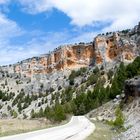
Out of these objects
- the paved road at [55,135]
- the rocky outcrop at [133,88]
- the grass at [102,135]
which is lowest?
the grass at [102,135]

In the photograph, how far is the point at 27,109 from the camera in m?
190

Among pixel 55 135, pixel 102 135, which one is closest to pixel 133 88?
pixel 102 135

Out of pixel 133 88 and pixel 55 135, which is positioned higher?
pixel 133 88

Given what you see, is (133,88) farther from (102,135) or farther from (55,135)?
(55,135)

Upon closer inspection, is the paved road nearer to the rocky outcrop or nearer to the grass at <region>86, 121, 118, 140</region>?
the grass at <region>86, 121, 118, 140</region>

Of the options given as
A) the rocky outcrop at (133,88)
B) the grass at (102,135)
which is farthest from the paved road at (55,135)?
the rocky outcrop at (133,88)

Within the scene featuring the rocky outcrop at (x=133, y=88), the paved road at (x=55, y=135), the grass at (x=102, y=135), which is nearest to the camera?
the paved road at (x=55, y=135)

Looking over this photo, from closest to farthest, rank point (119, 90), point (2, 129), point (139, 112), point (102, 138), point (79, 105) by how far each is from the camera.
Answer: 1. point (102, 138)
2. point (2, 129)
3. point (139, 112)
4. point (119, 90)
5. point (79, 105)

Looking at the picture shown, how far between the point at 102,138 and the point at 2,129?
1065cm

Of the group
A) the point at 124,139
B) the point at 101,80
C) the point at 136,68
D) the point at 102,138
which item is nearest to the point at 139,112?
the point at 102,138

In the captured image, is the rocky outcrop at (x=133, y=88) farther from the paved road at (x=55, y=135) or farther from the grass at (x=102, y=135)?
the paved road at (x=55, y=135)

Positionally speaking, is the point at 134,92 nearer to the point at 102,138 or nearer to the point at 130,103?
the point at 130,103

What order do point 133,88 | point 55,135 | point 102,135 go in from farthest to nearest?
point 133,88
point 102,135
point 55,135

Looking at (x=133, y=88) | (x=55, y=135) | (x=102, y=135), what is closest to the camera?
(x=55, y=135)
